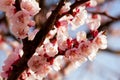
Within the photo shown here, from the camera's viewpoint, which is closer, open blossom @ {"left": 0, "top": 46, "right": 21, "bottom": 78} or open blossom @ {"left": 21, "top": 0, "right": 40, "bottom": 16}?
open blossom @ {"left": 21, "top": 0, "right": 40, "bottom": 16}

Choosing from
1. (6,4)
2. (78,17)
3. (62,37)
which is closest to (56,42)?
(62,37)

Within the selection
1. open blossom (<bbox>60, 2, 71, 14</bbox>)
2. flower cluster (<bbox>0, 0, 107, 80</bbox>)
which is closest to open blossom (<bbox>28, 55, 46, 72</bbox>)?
flower cluster (<bbox>0, 0, 107, 80</bbox>)

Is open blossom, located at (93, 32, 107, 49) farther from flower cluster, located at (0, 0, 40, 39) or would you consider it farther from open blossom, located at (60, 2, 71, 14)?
flower cluster, located at (0, 0, 40, 39)

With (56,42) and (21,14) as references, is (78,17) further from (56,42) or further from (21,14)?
(21,14)

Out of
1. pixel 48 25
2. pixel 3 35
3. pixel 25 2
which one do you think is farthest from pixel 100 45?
pixel 3 35

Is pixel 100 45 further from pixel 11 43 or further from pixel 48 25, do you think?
pixel 11 43

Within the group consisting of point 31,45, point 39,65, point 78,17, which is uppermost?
point 78,17

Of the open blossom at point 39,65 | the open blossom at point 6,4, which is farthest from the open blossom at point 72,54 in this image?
the open blossom at point 6,4
